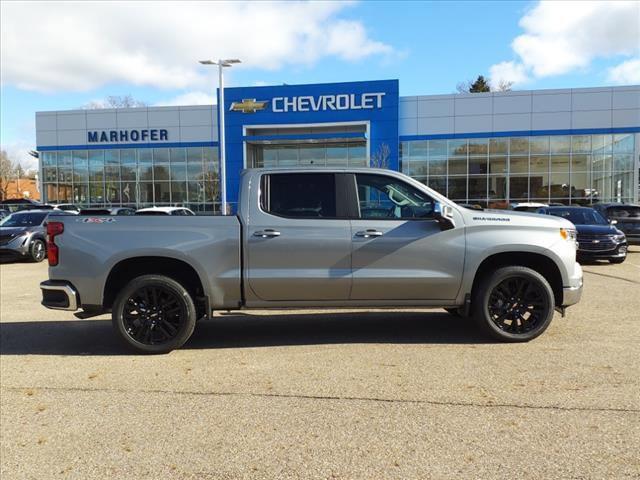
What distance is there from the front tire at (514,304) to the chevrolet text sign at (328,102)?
27.7m

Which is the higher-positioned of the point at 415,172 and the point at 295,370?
the point at 415,172

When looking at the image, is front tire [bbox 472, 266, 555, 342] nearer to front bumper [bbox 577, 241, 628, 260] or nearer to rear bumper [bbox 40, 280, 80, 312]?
rear bumper [bbox 40, 280, 80, 312]

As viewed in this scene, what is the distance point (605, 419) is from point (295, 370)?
2587 mm

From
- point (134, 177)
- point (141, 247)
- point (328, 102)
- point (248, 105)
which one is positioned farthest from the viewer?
point (134, 177)

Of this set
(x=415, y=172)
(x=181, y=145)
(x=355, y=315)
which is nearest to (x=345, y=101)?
(x=415, y=172)

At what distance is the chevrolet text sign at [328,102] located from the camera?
1267 inches

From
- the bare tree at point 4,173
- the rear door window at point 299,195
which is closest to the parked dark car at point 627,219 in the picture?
the rear door window at point 299,195

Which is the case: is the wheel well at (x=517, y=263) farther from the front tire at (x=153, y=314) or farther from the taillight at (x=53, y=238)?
the taillight at (x=53, y=238)

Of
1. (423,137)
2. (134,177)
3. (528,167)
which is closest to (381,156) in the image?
(423,137)

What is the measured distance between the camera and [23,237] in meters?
15.4

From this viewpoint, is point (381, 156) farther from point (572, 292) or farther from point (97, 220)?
point (97, 220)

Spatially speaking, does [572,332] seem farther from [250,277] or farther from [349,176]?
[250,277]

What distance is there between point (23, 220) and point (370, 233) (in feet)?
48.4

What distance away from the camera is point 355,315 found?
748 centimetres
